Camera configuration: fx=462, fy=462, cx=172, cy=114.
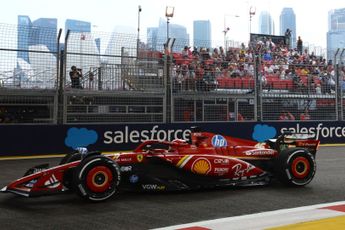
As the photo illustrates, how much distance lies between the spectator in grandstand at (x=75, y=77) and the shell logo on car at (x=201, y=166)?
703cm

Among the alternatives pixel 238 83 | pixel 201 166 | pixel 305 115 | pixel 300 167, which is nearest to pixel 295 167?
pixel 300 167

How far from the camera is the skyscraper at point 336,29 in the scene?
1355 inches

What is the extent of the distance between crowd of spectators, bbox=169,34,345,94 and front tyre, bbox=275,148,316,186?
7.31 metres

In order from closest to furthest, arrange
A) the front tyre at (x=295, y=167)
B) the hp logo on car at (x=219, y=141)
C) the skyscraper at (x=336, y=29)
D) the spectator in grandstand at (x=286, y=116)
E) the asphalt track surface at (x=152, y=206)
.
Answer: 1. the asphalt track surface at (x=152, y=206)
2. the front tyre at (x=295, y=167)
3. the hp logo on car at (x=219, y=141)
4. the spectator in grandstand at (x=286, y=116)
5. the skyscraper at (x=336, y=29)

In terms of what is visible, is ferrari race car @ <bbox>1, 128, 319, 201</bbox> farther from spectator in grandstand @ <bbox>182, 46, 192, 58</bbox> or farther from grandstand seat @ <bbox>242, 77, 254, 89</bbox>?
grandstand seat @ <bbox>242, 77, 254, 89</bbox>

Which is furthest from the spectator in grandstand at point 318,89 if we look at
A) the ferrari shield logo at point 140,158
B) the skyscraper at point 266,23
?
the skyscraper at point 266,23

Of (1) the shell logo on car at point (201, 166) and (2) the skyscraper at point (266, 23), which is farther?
(2) the skyscraper at point (266, 23)

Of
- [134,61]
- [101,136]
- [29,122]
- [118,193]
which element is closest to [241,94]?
[134,61]

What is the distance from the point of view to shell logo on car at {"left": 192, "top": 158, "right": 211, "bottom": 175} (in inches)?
Result: 255

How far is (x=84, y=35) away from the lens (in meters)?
12.9

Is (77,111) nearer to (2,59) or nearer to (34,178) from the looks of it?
(2,59)

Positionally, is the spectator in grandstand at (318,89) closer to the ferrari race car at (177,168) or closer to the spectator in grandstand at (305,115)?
the spectator in grandstand at (305,115)

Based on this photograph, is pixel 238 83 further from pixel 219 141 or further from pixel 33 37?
pixel 219 141

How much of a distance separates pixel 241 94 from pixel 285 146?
7.54 m
